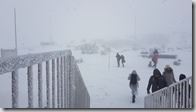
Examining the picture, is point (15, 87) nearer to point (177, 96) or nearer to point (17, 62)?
point (17, 62)

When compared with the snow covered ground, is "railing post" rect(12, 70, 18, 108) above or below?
above

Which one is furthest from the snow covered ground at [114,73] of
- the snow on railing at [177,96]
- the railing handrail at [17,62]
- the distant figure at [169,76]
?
the railing handrail at [17,62]

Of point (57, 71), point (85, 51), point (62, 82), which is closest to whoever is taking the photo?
point (57, 71)

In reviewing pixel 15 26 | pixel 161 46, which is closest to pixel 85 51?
pixel 161 46

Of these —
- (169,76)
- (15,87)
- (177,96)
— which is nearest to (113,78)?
(169,76)

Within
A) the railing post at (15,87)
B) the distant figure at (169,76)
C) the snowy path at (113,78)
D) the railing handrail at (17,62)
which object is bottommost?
the snowy path at (113,78)

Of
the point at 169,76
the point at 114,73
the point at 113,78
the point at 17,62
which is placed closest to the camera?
the point at 17,62

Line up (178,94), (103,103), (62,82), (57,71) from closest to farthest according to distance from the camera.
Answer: (57,71) < (62,82) < (178,94) < (103,103)

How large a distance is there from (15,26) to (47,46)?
1242 millimetres

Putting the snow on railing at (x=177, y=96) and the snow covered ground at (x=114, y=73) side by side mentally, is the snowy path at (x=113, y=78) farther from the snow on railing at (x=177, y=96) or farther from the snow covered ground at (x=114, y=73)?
the snow on railing at (x=177, y=96)

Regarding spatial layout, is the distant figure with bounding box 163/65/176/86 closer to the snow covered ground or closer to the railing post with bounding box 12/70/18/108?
the snow covered ground

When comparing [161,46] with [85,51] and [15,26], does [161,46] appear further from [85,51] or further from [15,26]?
[15,26]

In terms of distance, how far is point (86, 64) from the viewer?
10.8m

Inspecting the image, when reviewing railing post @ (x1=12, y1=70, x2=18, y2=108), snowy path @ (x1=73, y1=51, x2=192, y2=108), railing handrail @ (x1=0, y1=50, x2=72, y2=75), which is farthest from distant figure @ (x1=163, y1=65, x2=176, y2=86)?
railing post @ (x1=12, y1=70, x2=18, y2=108)
